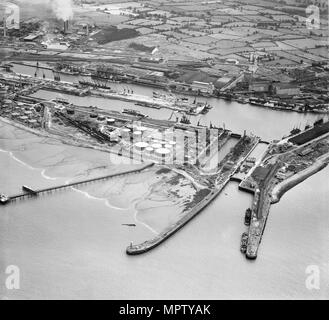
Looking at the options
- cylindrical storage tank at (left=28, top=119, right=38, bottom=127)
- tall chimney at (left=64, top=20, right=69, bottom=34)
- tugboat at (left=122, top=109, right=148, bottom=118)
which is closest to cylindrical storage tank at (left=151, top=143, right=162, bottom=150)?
tugboat at (left=122, top=109, right=148, bottom=118)

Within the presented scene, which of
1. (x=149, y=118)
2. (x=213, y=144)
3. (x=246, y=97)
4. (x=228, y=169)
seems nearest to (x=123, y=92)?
(x=149, y=118)

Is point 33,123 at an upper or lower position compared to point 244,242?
upper

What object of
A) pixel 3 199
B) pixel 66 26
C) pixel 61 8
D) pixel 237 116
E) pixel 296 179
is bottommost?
pixel 3 199

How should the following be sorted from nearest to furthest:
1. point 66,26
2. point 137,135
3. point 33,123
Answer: point 137,135, point 33,123, point 66,26

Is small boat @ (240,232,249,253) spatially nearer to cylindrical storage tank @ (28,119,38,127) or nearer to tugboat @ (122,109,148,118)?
tugboat @ (122,109,148,118)

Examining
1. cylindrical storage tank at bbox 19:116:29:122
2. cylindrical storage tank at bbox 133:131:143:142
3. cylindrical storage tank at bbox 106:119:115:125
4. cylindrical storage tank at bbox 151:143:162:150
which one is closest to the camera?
cylindrical storage tank at bbox 151:143:162:150

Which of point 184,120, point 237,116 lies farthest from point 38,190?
point 237,116

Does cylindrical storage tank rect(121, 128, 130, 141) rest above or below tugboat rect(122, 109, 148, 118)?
below

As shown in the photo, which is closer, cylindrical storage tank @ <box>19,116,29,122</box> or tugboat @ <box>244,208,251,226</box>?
tugboat @ <box>244,208,251,226</box>

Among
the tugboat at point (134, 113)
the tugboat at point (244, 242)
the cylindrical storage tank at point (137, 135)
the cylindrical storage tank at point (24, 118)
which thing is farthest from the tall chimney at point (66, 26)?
the tugboat at point (244, 242)

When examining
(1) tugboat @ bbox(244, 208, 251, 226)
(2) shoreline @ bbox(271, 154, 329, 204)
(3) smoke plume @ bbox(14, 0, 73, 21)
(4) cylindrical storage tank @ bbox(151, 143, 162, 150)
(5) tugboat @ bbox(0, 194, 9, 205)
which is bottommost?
(5) tugboat @ bbox(0, 194, 9, 205)

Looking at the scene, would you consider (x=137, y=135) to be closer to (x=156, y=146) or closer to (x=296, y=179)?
(x=156, y=146)
